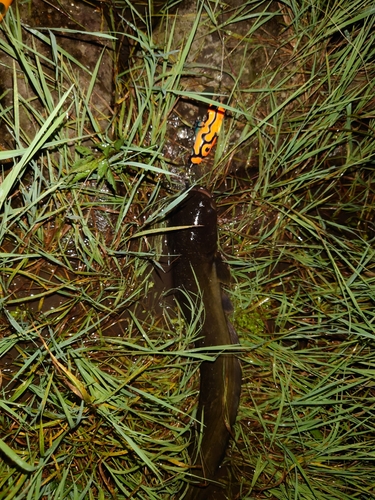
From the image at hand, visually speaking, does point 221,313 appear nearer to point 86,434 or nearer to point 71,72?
point 86,434

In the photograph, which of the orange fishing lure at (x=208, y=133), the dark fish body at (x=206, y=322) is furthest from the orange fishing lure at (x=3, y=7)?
the dark fish body at (x=206, y=322)

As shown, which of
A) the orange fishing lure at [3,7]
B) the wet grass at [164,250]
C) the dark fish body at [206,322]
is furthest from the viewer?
the dark fish body at [206,322]

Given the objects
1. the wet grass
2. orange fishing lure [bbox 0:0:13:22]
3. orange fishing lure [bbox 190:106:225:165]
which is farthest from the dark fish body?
orange fishing lure [bbox 0:0:13:22]

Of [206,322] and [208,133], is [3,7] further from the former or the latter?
[206,322]

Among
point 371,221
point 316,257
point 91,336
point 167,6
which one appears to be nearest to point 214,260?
point 316,257

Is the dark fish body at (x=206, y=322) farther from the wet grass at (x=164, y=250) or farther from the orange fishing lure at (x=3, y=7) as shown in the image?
the orange fishing lure at (x=3, y=7)

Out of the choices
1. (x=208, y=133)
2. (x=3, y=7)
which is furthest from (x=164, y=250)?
(x=3, y=7)
